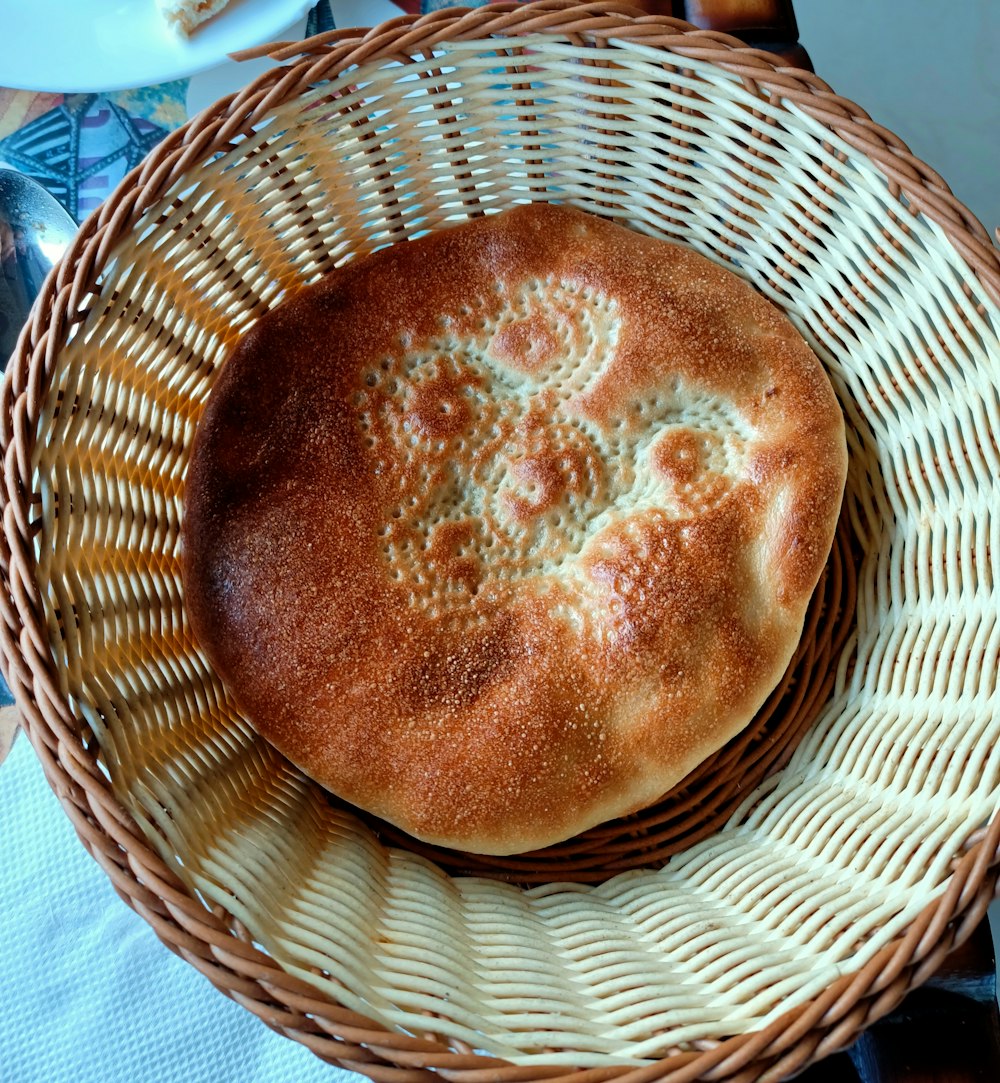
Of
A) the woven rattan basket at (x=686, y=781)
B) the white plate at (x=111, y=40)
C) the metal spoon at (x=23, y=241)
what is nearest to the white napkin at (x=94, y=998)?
the woven rattan basket at (x=686, y=781)

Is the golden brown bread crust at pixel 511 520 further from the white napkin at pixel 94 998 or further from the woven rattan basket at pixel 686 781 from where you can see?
the white napkin at pixel 94 998

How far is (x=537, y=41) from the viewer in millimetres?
891

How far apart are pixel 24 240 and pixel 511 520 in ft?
2.20

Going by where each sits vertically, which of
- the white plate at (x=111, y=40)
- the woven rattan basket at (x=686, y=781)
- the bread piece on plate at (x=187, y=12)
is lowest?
the woven rattan basket at (x=686, y=781)

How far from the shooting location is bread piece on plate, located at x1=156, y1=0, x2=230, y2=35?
1.04 m

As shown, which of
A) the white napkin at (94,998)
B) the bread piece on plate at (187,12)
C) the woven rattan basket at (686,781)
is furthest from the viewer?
the bread piece on plate at (187,12)

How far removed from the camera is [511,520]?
91 cm

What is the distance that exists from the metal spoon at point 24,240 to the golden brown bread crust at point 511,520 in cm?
30

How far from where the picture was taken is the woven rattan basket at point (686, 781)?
0.65 metres

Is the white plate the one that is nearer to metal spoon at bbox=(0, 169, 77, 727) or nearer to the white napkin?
metal spoon at bbox=(0, 169, 77, 727)

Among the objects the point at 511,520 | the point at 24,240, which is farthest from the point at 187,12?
the point at 511,520

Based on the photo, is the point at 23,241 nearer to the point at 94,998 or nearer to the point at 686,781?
the point at 94,998

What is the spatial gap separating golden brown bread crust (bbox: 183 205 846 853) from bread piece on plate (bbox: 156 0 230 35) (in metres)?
0.36

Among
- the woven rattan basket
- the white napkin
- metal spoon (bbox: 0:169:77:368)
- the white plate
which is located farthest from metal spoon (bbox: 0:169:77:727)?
the white napkin
